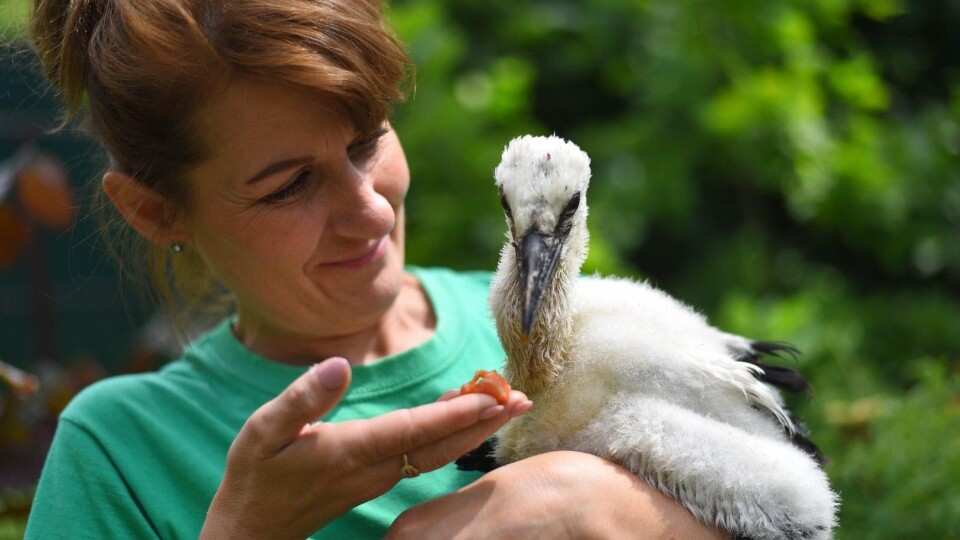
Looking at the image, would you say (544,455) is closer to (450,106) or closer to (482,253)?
(482,253)

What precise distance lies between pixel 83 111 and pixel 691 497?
1386 millimetres

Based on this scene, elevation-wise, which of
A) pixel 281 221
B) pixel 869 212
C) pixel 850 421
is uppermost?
pixel 281 221

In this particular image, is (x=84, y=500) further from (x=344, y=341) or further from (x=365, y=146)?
(x=365, y=146)

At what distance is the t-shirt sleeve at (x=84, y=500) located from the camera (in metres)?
1.61

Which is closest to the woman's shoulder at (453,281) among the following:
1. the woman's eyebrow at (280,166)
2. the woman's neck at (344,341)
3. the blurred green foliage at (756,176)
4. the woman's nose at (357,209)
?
the woman's neck at (344,341)

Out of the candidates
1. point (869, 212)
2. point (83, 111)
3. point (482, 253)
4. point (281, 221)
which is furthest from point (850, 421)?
point (83, 111)

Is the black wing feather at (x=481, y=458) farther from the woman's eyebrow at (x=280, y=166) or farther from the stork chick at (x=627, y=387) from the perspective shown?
the woman's eyebrow at (x=280, y=166)

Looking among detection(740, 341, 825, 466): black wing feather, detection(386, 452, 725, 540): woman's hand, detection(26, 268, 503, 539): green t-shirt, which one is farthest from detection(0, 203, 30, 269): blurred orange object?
detection(740, 341, 825, 466): black wing feather

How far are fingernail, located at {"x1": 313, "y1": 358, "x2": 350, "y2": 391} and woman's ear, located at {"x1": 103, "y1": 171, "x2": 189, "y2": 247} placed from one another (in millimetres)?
729

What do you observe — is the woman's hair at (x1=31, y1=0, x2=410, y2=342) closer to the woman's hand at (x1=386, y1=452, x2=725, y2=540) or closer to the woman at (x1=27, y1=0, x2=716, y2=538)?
the woman at (x1=27, y1=0, x2=716, y2=538)

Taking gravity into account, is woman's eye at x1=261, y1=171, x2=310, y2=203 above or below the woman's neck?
above

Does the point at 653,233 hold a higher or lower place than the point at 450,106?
lower

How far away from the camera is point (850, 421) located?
2.82 m

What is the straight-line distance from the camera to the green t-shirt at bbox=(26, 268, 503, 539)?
5.36 ft
